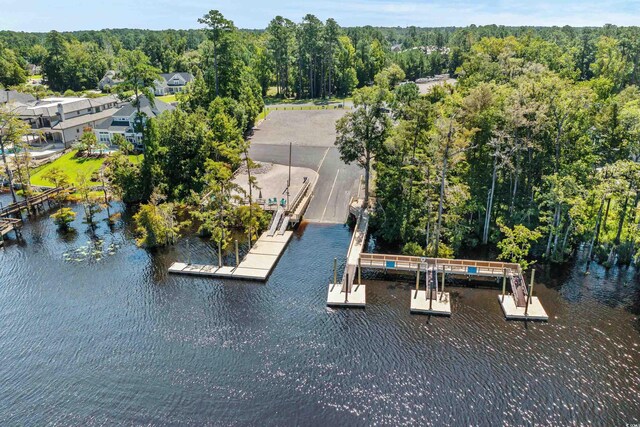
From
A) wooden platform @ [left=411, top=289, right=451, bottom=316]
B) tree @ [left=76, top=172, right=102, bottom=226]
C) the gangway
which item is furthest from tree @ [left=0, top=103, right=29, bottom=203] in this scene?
wooden platform @ [left=411, top=289, right=451, bottom=316]

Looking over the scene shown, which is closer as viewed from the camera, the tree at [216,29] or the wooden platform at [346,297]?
the wooden platform at [346,297]

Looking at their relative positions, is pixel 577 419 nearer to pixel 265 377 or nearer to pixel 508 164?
pixel 265 377

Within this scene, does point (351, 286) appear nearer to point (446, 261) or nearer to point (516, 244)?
point (446, 261)

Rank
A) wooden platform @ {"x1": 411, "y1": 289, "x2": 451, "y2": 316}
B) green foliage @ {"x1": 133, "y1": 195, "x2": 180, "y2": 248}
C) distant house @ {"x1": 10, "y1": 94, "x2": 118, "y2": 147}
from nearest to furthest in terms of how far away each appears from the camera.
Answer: wooden platform @ {"x1": 411, "y1": 289, "x2": 451, "y2": 316} → green foliage @ {"x1": 133, "y1": 195, "x2": 180, "y2": 248} → distant house @ {"x1": 10, "y1": 94, "x2": 118, "y2": 147}

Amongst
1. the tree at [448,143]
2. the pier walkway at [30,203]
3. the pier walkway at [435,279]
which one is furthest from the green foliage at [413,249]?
the pier walkway at [30,203]

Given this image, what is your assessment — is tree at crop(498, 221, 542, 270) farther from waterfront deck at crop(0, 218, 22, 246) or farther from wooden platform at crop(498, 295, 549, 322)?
waterfront deck at crop(0, 218, 22, 246)

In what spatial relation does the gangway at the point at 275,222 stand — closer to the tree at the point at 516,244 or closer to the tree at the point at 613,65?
the tree at the point at 516,244

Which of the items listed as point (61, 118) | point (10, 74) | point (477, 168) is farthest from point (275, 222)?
point (10, 74)
